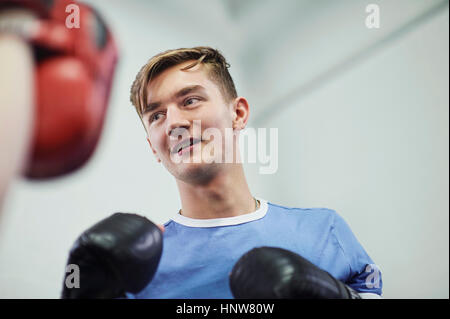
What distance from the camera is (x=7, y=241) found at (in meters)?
0.86

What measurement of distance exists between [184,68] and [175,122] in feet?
0.49

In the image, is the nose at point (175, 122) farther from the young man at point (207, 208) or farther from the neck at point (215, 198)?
the neck at point (215, 198)

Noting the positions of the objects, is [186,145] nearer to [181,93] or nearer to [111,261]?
[181,93]

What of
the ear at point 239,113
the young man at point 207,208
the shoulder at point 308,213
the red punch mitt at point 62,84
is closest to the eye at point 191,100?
the young man at point 207,208

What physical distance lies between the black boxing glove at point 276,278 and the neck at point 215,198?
15 centimetres

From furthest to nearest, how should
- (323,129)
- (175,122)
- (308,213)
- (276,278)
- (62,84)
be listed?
(323,129), (308,213), (175,122), (276,278), (62,84)

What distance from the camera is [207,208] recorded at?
2.63 ft

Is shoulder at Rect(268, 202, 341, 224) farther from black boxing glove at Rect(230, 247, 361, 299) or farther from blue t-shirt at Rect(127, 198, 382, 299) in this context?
black boxing glove at Rect(230, 247, 361, 299)

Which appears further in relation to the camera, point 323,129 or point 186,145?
point 323,129

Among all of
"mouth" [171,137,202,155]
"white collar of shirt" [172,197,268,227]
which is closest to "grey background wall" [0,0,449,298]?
"white collar of shirt" [172,197,268,227]

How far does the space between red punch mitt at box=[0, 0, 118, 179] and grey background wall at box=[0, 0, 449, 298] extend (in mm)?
391

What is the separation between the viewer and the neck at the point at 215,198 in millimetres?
795

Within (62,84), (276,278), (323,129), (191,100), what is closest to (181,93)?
(191,100)

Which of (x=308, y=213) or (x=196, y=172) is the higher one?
(x=196, y=172)
